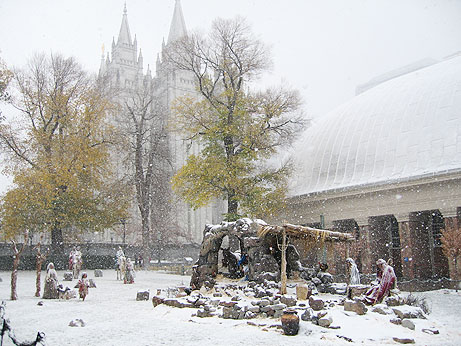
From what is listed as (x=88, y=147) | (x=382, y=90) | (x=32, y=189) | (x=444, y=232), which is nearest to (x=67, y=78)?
(x=88, y=147)

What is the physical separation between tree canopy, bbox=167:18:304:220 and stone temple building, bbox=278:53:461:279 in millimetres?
3957

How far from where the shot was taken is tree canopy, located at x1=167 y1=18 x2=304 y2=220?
2825cm

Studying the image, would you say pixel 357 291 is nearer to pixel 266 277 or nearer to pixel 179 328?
pixel 266 277

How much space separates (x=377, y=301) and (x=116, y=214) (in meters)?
23.5

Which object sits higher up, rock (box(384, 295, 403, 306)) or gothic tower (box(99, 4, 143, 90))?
gothic tower (box(99, 4, 143, 90))

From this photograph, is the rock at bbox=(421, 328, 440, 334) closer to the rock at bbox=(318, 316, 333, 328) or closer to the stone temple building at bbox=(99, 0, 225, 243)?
the rock at bbox=(318, 316, 333, 328)

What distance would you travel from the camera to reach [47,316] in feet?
43.1

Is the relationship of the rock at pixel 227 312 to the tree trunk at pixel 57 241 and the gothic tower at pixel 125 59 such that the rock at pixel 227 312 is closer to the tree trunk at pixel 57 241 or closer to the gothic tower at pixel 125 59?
the tree trunk at pixel 57 241

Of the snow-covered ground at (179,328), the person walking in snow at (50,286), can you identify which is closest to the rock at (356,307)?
the snow-covered ground at (179,328)

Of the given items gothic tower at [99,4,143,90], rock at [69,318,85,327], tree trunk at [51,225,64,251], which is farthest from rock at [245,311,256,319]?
gothic tower at [99,4,143,90]

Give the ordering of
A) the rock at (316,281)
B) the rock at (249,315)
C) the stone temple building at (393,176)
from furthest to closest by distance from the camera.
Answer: the stone temple building at (393,176) < the rock at (316,281) < the rock at (249,315)

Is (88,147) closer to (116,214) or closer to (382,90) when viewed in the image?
(116,214)

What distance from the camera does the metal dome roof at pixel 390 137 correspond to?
26047mm

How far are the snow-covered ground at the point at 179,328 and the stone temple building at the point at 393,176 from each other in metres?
11.0
